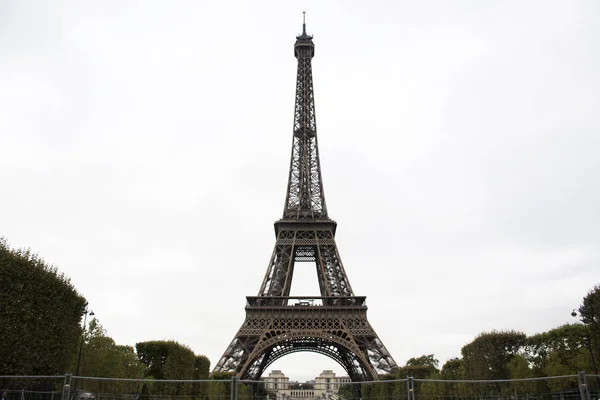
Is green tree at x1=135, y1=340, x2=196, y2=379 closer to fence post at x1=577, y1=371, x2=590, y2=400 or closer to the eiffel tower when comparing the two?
the eiffel tower

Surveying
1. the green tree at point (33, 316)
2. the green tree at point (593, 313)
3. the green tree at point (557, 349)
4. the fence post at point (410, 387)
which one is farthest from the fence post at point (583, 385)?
the green tree at point (557, 349)

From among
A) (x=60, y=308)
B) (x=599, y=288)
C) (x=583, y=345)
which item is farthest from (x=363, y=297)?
(x=60, y=308)

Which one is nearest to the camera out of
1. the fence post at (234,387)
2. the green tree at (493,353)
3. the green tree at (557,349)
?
the fence post at (234,387)

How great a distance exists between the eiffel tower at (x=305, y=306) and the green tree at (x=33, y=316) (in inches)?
813

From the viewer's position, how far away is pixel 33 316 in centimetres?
2181

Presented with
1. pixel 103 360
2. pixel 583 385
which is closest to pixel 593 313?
pixel 583 385

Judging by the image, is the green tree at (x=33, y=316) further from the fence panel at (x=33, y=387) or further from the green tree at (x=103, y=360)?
the green tree at (x=103, y=360)

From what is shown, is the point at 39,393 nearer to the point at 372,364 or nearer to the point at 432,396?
the point at 432,396

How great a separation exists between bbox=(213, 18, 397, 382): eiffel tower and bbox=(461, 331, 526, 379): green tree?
8814mm

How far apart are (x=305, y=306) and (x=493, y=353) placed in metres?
18.7

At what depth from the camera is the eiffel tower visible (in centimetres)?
4559

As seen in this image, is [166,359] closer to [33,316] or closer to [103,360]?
[103,360]

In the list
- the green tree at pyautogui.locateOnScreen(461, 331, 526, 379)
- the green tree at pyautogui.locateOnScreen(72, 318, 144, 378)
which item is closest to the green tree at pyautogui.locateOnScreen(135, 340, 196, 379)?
the green tree at pyautogui.locateOnScreen(72, 318, 144, 378)

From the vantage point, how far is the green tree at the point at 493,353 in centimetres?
3597
